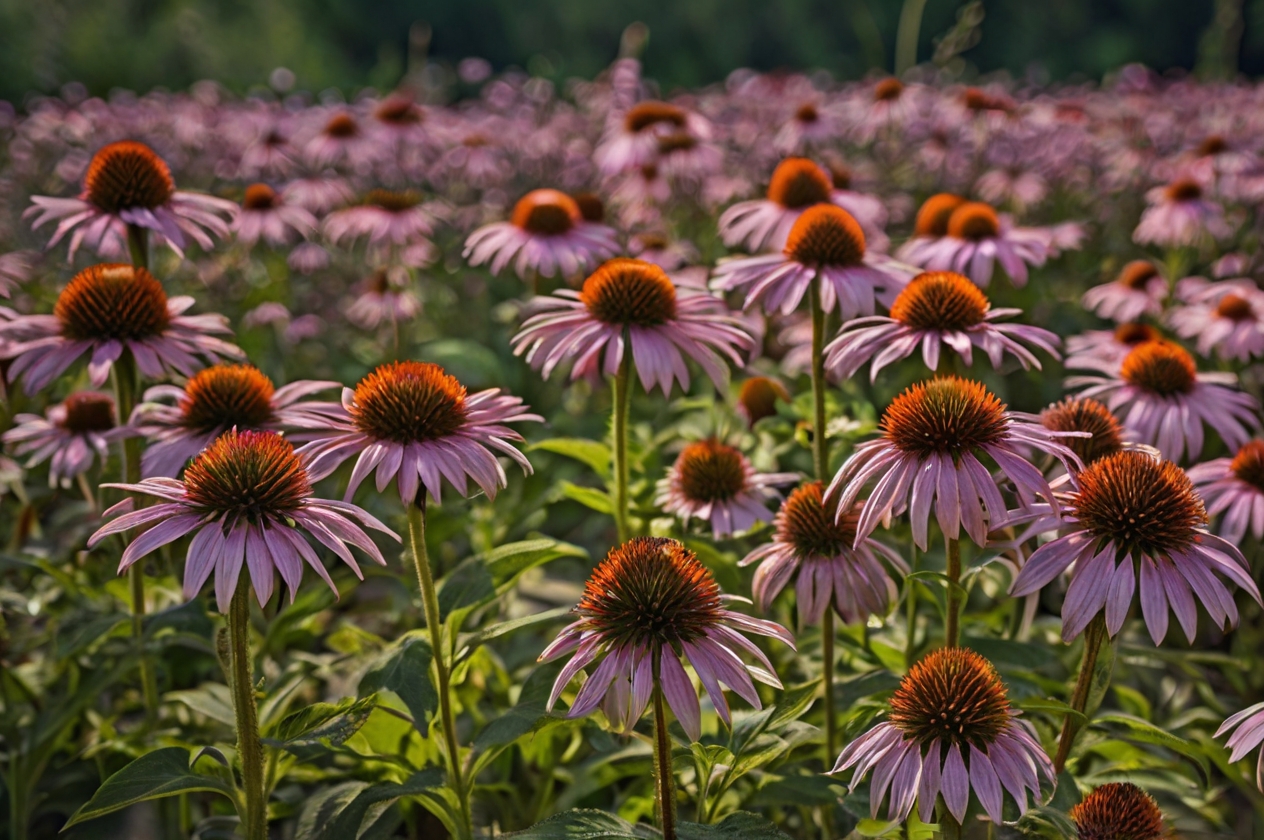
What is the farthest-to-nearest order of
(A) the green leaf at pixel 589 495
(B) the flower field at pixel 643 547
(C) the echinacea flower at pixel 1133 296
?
(C) the echinacea flower at pixel 1133 296 < (A) the green leaf at pixel 589 495 < (B) the flower field at pixel 643 547

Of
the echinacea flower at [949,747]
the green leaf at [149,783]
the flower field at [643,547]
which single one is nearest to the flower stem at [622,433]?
the flower field at [643,547]

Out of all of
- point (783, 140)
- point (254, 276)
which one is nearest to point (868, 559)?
point (783, 140)

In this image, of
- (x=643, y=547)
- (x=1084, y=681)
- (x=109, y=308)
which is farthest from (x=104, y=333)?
(x=1084, y=681)

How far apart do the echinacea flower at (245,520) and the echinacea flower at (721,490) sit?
0.85 meters

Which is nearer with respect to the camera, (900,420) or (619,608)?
(619,608)

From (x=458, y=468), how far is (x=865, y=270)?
1.12 meters

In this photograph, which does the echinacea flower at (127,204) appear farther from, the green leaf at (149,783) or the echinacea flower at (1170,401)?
the echinacea flower at (1170,401)

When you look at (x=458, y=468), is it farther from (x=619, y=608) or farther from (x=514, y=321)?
(x=514, y=321)

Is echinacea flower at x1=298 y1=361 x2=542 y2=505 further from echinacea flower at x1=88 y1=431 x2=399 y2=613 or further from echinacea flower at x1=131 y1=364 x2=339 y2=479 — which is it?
echinacea flower at x1=131 y1=364 x2=339 y2=479

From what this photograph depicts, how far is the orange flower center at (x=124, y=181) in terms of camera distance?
2.57 metres

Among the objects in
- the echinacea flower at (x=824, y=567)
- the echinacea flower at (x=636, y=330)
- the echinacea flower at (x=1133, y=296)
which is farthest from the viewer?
the echinacea flower at (x=1133, y=296)

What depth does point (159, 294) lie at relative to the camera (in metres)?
2.33

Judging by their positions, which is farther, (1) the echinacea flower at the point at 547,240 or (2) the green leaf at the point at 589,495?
(1) the echinacea flower at the point at 547,240

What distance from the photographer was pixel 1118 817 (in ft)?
5.28
